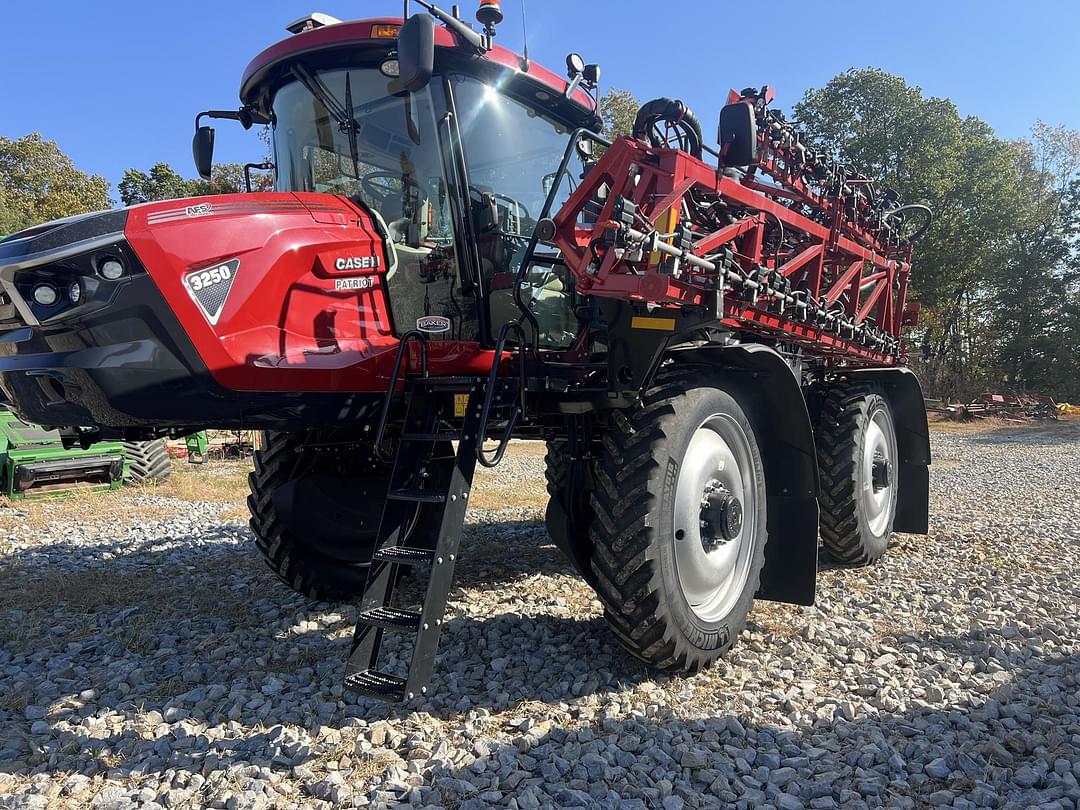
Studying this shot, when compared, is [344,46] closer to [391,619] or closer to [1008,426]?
[391,619]

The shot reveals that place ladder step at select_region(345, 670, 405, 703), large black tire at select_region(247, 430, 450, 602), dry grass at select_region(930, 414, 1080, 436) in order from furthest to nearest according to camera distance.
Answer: dry grass at select_region(930, 414, 1080, 436)
large black tire at select_region(247, 430, 450, 602)
ladder step at select_region(345, 670, 405, 703)

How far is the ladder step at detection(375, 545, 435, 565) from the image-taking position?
120 inches

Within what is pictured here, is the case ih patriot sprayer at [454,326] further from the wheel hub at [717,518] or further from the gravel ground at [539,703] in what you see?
the gravel ground at [539,703]

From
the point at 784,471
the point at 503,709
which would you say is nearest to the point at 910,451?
the point at 784,471

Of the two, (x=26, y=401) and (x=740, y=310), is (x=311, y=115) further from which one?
(x=740, y=310)

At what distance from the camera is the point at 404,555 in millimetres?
3096

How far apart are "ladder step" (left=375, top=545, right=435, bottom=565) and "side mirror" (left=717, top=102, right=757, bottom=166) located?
2.48 meters

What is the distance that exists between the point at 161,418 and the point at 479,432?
127cm

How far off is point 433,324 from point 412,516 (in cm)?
96

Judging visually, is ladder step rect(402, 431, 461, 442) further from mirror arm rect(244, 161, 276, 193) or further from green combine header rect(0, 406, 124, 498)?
green combine header rect(0, 406, 124, 498)

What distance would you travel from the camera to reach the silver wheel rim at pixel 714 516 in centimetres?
357

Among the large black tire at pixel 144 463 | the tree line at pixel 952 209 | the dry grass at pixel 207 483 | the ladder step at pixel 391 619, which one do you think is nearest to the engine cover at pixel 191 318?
the ladder step at pixel 391 619

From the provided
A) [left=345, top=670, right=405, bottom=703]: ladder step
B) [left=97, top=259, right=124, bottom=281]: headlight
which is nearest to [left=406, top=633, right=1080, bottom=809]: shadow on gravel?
[left=345, top=670, right=405, bottom=703]: ladder step

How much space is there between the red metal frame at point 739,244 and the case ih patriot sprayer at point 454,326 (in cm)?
2
